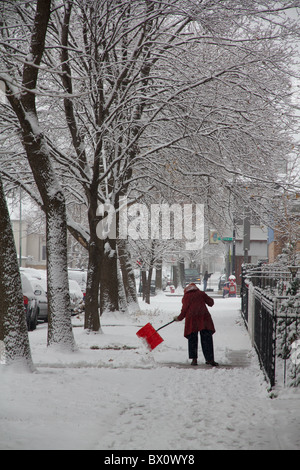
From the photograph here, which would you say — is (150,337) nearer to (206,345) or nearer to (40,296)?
(206,345)

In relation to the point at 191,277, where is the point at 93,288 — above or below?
above

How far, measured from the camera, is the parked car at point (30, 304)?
18783 mm

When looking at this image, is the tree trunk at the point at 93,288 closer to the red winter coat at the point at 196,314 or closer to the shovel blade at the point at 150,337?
the shovel blade at the point at 150,337

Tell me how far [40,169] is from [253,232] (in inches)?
1508

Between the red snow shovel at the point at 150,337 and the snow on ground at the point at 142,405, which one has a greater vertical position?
the red snow shovel at the point at 150,337

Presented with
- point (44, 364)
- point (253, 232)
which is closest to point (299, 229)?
point (44, 364)

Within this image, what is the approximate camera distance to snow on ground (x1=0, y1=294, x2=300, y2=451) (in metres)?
6.09

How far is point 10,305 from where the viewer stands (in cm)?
976

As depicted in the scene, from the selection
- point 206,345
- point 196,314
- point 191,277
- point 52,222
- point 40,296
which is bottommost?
point 191,277

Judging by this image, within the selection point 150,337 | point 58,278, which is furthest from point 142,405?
point 58,278

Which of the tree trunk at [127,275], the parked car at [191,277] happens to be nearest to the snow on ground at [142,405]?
the tree trunk at [127,275]

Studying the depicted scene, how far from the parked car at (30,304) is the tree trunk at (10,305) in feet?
29.1

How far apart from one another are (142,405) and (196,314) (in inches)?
149

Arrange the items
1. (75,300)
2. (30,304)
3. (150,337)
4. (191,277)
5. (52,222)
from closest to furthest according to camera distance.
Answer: (150,337)
(52,222)
(30,304)
(75,300)
(191,277)
